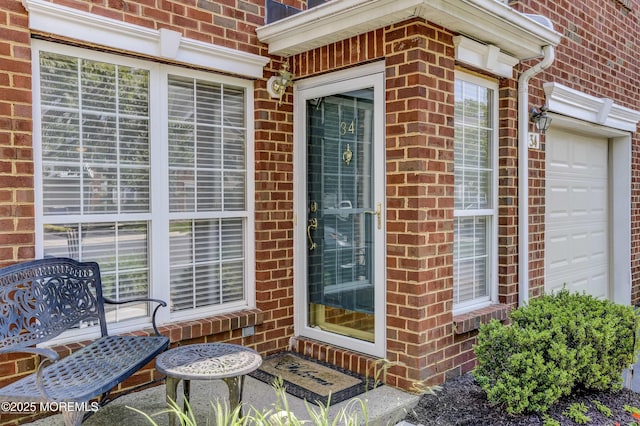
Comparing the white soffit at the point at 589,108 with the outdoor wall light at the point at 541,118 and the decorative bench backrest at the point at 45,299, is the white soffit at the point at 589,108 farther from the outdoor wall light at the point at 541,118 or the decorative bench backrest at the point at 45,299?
the decorative bench backrest at the point at 45,299

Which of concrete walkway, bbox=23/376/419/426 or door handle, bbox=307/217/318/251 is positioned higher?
door handle, bbox=307/217/318/251

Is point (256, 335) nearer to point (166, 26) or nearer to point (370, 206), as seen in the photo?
point (370, 206)

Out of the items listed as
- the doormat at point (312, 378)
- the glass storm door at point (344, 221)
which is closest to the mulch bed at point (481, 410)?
the doormat at point (312, 378)

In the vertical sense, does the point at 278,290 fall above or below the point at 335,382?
above

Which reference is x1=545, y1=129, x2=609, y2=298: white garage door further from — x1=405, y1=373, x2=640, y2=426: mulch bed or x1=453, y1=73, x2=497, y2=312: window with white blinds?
x1=405, y1=373, x2=640, y2=426: mulch bed

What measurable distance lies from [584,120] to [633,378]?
297 cm

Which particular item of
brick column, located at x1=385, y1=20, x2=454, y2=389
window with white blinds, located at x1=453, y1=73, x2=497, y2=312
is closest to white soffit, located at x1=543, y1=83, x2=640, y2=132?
window with white blinds, located at x1=453, y1=73, x2=497, y2=312

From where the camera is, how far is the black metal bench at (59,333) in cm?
225

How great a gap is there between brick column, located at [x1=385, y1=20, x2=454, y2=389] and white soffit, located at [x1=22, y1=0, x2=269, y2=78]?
1223 mm

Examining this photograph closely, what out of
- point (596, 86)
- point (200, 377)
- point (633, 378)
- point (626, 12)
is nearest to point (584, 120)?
point (596, 86)

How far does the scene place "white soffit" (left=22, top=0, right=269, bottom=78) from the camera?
9.53ft

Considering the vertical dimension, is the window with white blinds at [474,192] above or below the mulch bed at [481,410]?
above

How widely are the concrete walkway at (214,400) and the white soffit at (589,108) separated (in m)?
3.52

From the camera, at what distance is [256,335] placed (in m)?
4.01
